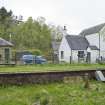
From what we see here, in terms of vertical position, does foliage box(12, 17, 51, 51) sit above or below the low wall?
above

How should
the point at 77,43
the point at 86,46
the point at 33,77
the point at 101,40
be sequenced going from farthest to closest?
the point at 86,46 < the point at 101,40 < the point at 77,43 < the point at 33,77

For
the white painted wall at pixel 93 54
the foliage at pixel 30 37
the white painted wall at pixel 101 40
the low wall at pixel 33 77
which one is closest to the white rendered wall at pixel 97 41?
the white painted wall at pixel 101 40

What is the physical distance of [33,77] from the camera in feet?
40.7

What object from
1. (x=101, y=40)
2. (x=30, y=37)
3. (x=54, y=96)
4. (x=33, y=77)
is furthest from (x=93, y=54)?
(x=54, y=96)

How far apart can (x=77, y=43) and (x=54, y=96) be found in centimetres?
3207

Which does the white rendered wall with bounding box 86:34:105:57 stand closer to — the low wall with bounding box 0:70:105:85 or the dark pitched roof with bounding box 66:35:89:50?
the dark pitched roof with bounding box 66:35:89:50

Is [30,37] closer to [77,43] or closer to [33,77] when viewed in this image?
[77,43]

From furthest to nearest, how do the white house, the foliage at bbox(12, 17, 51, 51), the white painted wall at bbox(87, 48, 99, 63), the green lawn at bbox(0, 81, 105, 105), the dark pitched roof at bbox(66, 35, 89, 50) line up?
the foliage at bbox(12, 17, 51, 51) < the white painted wall at bbox(87, 48, 99, 63) < the dark pitched roof at bbox(66, 35, 89, 50) < the white house < the green lawn at bbox(0, 81, 105, 105)

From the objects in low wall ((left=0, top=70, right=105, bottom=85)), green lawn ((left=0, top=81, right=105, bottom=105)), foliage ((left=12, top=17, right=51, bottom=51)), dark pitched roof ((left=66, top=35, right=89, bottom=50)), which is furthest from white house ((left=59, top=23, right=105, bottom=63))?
green lawn ((left=0, top=81, right=105, bottom=105))

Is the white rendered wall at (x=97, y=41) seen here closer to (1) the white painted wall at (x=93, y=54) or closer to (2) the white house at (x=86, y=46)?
(2) the white house at (x=86, y=46)

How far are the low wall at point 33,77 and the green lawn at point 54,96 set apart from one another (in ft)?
1.10

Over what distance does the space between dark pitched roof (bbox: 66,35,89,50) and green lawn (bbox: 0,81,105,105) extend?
28.8 metres

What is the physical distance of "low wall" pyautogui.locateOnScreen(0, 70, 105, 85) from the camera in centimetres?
1178

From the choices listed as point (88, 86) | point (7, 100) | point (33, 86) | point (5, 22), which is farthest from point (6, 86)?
point (5, 22)
